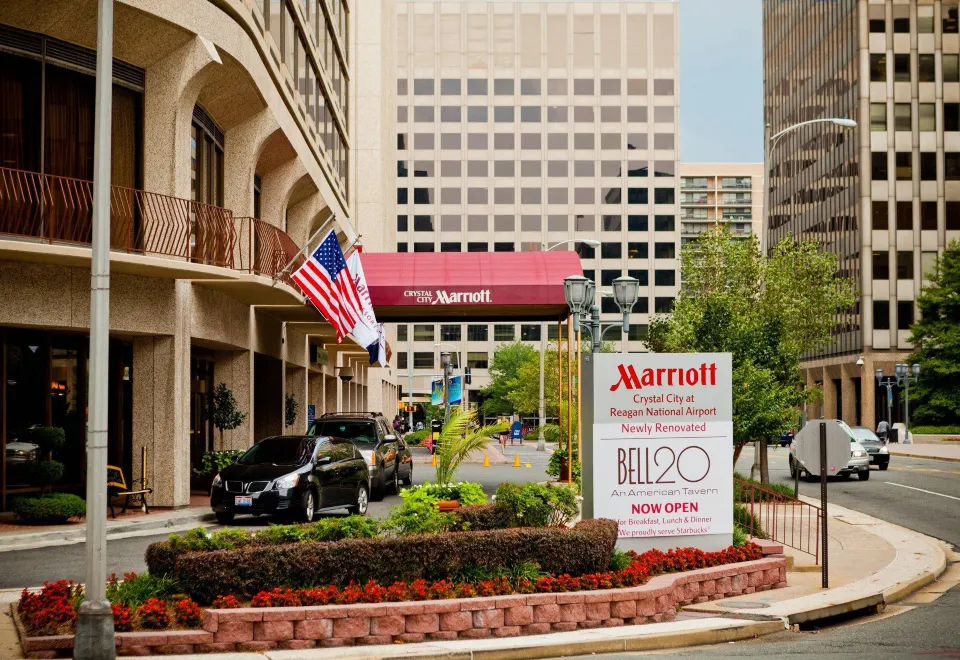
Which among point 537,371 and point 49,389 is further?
point 537,371

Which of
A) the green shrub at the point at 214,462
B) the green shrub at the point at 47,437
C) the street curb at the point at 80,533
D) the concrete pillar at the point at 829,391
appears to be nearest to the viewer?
the street curb at the point at 80,533

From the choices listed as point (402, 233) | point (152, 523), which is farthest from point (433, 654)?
point (402, 233)

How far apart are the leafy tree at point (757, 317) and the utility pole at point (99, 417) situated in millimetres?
15949

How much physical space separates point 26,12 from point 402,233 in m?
105

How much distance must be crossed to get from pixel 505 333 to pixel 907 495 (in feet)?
321

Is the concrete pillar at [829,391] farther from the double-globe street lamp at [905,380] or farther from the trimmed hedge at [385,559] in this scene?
the trimmed hedge at [385,559]

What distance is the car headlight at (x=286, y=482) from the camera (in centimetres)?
1934

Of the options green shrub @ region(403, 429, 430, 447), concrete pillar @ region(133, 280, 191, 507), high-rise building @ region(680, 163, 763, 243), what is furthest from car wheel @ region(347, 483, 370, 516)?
high-rise building @ region(680, 163, 763, 243)

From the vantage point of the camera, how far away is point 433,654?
9.55 meters

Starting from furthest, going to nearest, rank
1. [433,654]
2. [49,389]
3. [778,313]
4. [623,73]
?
1. [623,73]
2. [778,313]
3. [49,389]
4. [433,654]

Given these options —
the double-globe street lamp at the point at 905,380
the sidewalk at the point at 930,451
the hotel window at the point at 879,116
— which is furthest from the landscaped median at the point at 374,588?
the hotel window at the point at 879,116

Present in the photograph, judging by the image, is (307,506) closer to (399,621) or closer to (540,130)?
(399,621)

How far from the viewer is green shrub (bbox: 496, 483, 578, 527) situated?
1227 centimetres

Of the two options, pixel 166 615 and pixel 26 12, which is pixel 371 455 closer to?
pixel 26 12
